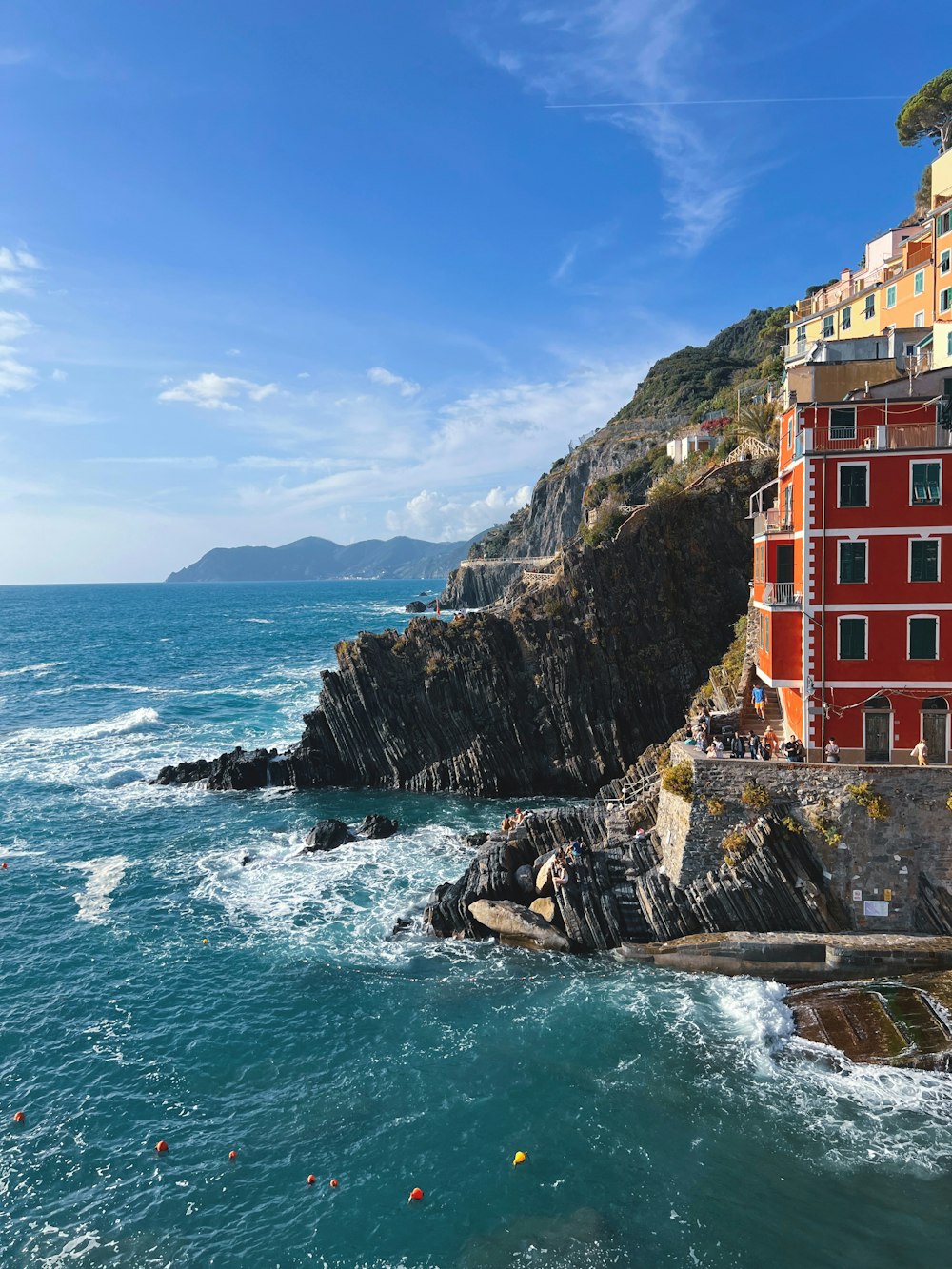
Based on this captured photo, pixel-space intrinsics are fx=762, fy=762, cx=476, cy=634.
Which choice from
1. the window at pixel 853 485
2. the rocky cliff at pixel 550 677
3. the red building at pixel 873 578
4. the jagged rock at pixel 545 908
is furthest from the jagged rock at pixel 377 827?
the window at pixel 853 485

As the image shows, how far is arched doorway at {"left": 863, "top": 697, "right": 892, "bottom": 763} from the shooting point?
2602cm

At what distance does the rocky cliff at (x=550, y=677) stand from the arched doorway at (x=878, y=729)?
62.7 ft

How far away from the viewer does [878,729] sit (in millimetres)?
26203

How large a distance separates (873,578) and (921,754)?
6014mm

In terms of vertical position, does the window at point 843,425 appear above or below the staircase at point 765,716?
above

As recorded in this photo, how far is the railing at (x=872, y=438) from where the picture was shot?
2533 centimetres

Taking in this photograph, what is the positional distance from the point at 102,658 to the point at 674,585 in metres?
83.4

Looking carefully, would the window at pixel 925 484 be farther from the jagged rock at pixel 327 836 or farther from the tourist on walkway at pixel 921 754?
the jagged rock at pixel 327 836

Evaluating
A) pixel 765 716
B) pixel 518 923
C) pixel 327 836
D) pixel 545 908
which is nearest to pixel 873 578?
pixel 765 716

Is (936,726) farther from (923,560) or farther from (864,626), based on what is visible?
(923,560)

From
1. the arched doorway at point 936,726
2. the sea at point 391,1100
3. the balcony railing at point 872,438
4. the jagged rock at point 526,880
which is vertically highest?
the balcony railing at point 872,438

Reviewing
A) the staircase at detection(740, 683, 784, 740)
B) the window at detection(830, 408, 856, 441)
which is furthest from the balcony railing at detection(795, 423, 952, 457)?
the staircase at detection(740, 683, 784, 740)

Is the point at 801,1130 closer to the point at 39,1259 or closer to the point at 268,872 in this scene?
the point at 39,1259

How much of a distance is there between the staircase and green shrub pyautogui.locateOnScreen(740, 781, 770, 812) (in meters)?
5.40
